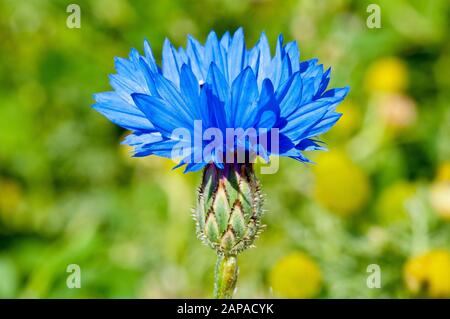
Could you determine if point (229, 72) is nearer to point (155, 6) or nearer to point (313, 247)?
point (313, 247)

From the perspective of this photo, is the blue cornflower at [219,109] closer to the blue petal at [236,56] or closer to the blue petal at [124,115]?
the blue petal at [124,115]

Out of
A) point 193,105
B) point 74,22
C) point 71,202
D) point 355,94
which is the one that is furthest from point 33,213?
point 193,105

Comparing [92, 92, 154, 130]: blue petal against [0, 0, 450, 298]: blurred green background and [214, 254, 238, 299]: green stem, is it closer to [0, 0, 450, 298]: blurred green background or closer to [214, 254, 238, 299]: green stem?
[214, 254, 238, 299]: green stem

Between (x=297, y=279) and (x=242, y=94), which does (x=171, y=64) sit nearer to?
(x=242, y=94)

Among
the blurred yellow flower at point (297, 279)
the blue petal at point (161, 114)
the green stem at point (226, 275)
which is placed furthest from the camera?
the blurred yellow flower at point (297, 279)

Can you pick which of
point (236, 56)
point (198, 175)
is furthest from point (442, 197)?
point (236, 56)

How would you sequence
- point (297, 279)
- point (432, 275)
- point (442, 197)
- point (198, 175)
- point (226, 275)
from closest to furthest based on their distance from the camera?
point (226, 275) < point (432, 275) < point (297, 279) < point (442, 197) < point (198, 175)

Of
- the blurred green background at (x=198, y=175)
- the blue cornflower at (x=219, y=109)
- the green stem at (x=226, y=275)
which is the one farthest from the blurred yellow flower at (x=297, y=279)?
the blue cornflower at (x=219, y=109)
